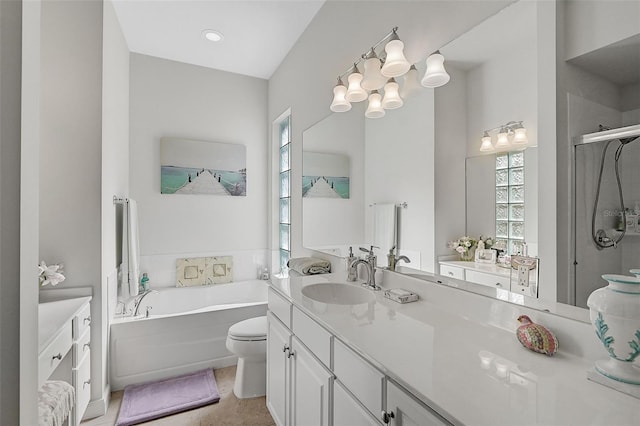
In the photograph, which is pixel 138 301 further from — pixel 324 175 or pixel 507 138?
pixel 507 138

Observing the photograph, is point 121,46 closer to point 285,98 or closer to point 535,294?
point 285,98

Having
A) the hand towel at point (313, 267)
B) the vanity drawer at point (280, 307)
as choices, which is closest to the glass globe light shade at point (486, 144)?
the vanity drawer at point (280, 307)

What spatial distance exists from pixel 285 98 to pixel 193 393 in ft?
8.61

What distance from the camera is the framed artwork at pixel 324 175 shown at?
2134mm

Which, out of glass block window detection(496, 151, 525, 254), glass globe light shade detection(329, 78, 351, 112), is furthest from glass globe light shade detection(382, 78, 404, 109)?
glass block window detection(496, 151, 525, 254)

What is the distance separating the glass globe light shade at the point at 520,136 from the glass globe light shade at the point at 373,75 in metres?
0.80

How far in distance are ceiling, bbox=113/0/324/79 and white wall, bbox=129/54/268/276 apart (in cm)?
21

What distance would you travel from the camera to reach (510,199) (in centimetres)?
111

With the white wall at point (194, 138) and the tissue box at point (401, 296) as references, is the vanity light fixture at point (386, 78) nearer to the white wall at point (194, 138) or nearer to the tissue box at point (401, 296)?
the tissue box at point (401, 296)

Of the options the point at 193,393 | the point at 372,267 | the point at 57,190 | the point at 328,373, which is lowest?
the point at 193,393

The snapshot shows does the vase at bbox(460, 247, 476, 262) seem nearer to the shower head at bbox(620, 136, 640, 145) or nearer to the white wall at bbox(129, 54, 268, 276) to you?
the shower head at bbox(620, 136, 640, 145)

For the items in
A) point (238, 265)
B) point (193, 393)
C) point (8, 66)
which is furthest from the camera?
point (238, 265)

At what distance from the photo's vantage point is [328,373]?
45.1 inches

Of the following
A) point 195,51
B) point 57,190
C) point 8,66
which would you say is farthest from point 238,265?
point 8,66
